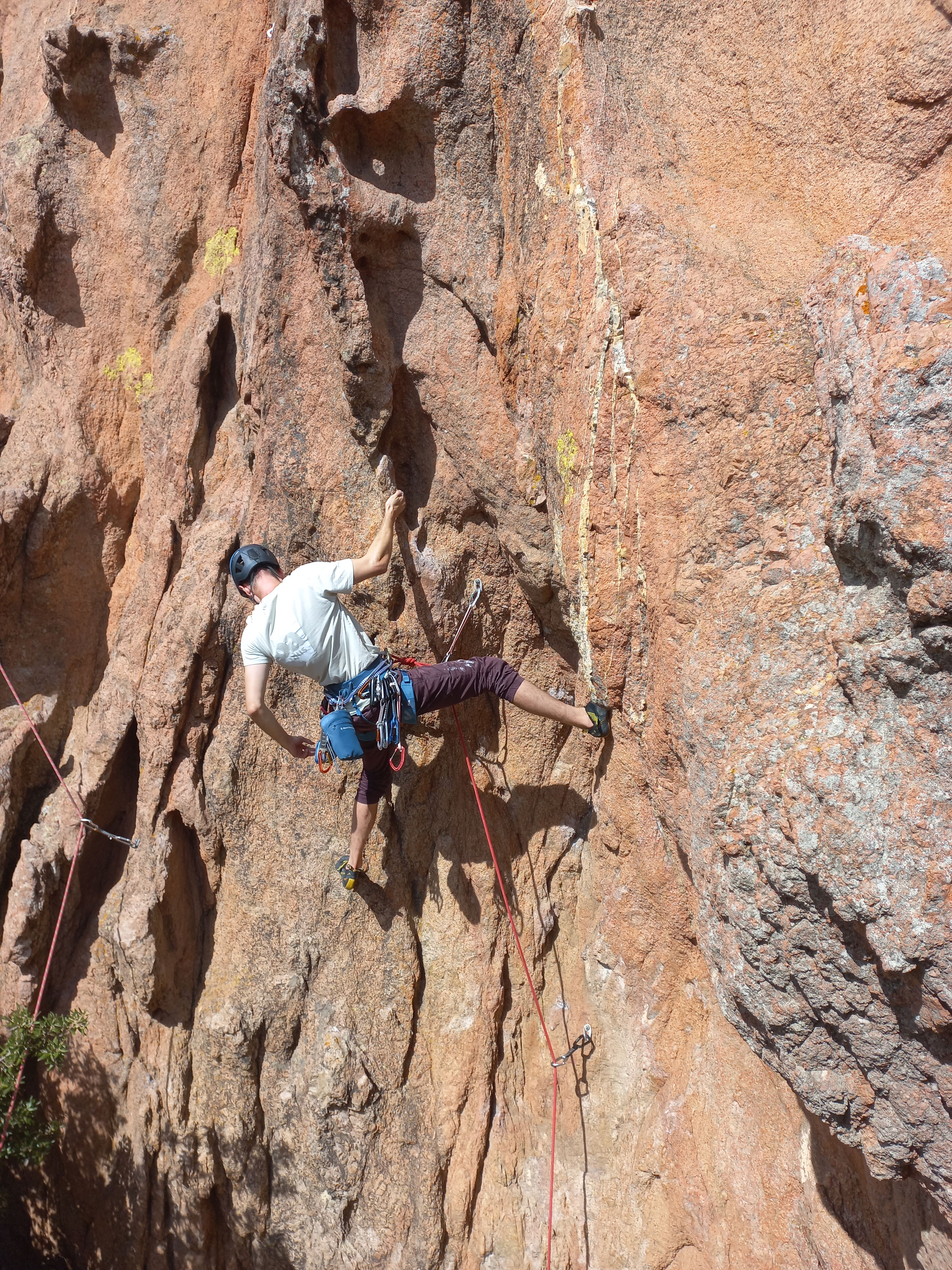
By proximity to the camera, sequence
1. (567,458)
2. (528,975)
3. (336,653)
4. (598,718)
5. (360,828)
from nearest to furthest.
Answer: (567,458)
(598,718)
(336,653)
(360,828)
(528,975)

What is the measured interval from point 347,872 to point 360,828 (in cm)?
34

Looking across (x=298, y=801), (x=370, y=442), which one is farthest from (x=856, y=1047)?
(x=370, y=442)

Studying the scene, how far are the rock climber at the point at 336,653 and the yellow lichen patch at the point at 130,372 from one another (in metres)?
2.08

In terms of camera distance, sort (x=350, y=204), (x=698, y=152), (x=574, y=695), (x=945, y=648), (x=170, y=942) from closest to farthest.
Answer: (x=945, y=648)
(x=698, y=152)
(x=350, y=204)
(x=574, y=695)
(x=170, y=942)

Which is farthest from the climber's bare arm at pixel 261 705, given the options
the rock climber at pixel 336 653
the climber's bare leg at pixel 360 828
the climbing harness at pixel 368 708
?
the climber's bare leg at pixel 360 828

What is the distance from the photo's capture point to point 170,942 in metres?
5.28

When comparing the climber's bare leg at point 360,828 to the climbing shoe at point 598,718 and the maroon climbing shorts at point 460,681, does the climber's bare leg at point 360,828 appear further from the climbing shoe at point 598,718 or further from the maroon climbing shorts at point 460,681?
the climbing shoe at point 598,718

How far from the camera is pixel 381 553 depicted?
4082 mm

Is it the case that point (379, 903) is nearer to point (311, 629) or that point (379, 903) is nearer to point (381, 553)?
point (311, 629)

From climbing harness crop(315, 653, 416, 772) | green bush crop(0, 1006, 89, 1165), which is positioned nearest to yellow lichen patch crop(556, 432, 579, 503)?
climbing harness crop(315, 653, 416, 772)

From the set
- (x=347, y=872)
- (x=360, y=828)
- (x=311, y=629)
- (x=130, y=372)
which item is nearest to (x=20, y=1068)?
(x=347, y=872)

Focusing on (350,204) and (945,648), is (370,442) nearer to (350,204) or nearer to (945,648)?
(350,204)

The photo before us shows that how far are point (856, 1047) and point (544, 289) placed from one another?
11.4 feet

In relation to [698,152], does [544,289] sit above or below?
below
